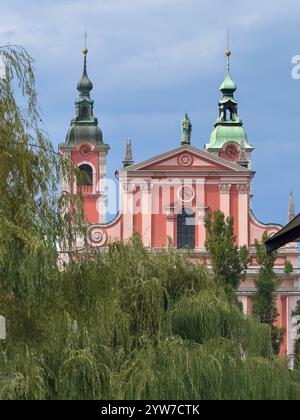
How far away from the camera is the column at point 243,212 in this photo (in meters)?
52.9

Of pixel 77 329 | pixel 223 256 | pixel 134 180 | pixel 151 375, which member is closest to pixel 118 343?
pixel 151 375

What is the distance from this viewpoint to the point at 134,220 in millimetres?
53281

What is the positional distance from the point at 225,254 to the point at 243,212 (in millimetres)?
9849

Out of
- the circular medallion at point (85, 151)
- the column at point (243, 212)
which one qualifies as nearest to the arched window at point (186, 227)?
the column at point (243, 212)

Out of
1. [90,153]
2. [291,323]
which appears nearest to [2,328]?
[291,323]

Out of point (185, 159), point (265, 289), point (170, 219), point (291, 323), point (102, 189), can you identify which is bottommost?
point (291, 323)

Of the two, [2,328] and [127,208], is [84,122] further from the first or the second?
[2,328]

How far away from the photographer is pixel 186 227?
52.9 metres

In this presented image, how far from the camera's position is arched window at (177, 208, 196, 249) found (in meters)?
52.6

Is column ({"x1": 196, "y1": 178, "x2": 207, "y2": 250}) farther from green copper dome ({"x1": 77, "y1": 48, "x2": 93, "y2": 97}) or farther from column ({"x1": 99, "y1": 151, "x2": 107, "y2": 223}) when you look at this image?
green copper dome ({"x1": 77, "y1": 48, "x2": 93, "y2": 97})

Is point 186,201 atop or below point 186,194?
below

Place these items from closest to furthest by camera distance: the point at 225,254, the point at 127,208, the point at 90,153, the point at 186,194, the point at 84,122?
the point at 225,254 → the point at 186,194 → the point at 127,208 → the point at 90,153 → the point at 84,122

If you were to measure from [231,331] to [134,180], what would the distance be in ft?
95.4
